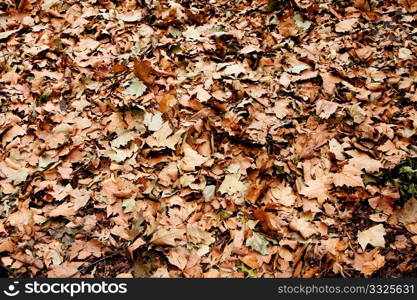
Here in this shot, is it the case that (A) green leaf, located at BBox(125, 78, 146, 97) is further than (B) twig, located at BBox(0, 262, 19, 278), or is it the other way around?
(A) green leaf, located at BBox(125, 78, 146, 97)

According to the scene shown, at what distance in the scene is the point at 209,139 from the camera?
286cm

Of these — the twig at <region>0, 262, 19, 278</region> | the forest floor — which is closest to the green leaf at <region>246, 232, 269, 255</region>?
the forest floor

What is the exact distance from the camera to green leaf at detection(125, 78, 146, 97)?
317 centimetres

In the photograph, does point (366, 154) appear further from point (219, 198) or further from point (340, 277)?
point (219, 198)

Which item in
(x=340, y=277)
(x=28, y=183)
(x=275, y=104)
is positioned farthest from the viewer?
(x=275, y=104)

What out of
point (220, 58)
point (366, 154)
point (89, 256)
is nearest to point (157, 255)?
point (89, 256)

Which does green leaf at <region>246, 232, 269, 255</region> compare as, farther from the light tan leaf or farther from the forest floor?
the light tan leaf

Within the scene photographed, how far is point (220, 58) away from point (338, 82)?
1.12 meters

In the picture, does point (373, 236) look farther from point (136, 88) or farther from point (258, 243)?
point (136, 88)

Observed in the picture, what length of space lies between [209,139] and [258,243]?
928mm

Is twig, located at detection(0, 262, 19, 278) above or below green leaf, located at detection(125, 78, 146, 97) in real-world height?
below

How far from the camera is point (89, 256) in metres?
2.38

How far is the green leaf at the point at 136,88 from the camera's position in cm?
317

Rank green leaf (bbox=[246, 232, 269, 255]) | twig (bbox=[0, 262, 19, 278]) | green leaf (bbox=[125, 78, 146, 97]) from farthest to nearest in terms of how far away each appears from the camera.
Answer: green leaf (bbox=[125, 78, 146, 97])
green leaf (bbox=[246, 232, 269, 255])
twig (bbox=[0, 262, 19, 278])
